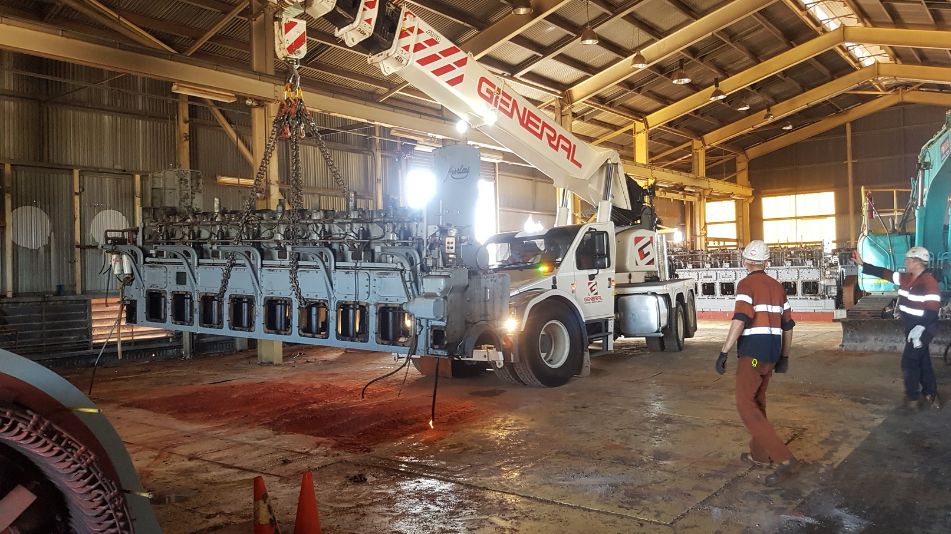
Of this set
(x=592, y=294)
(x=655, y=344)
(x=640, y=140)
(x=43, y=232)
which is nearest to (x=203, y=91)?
(x=43, y=232)

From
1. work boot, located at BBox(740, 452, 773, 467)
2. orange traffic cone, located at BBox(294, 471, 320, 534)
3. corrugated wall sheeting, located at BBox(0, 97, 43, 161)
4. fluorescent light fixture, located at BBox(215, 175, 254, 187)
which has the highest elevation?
corrugated wall sheeting, located at BBox(0, 97, 43, 161)

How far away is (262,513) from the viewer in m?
3.44

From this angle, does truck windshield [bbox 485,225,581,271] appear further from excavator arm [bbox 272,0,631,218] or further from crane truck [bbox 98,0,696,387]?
excavator arm [bbox 272,0,631,218]

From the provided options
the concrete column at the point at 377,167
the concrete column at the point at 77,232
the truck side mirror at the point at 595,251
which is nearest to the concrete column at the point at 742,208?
the concrete column at the point at 377,167

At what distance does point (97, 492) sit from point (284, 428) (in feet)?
15.5

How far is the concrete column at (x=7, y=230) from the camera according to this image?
492 inches

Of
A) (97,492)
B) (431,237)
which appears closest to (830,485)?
(431,237)

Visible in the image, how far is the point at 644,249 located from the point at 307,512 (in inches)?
348

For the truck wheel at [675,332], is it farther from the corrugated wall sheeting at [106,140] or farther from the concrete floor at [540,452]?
the corrugated wall sheeting at [106,140]

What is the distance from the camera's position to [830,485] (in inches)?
178

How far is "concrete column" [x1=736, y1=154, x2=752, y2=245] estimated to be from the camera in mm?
30500

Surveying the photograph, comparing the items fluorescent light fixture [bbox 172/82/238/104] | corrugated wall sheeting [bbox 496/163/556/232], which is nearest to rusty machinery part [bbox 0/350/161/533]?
fluorescent light fixture [bbox 172/82/238/104]

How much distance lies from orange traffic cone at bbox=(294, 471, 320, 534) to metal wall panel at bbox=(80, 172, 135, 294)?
464 inches

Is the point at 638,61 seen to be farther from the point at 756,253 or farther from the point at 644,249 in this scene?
the point at 756,253
